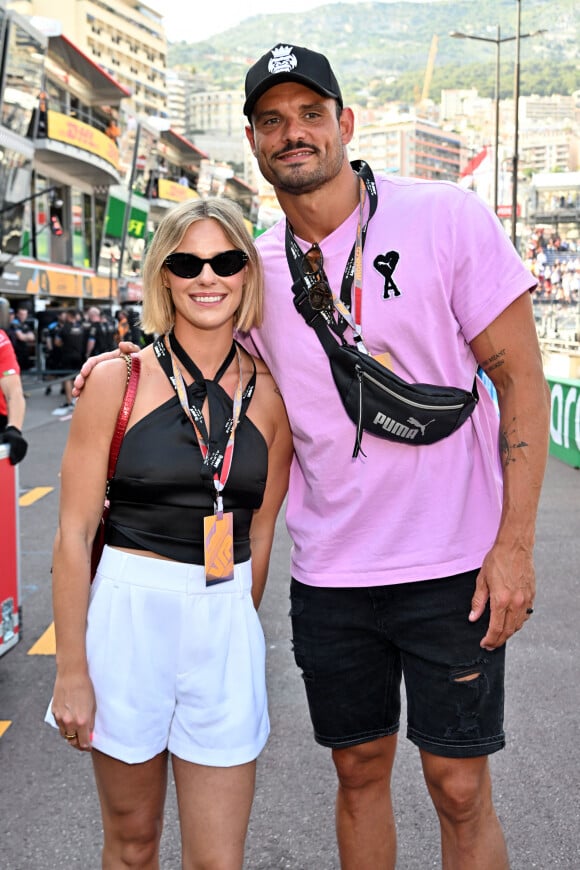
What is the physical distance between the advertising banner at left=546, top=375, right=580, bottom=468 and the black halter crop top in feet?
29.0

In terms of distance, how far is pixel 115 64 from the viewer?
118 m

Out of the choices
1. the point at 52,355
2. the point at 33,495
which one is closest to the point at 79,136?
the point at 52,355

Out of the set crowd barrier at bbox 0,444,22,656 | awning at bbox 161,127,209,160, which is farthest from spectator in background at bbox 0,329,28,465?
awning at bbox 161,127,209,160

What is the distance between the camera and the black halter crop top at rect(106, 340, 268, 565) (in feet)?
7.50

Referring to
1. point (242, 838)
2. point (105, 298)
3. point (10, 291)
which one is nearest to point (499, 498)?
point (242, 838)

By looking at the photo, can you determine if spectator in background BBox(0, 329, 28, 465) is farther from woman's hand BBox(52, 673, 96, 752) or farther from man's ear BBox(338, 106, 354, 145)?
woman's hand BBox(52, 673, 96, 752)

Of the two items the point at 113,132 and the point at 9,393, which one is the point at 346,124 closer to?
→ the point at 9,393

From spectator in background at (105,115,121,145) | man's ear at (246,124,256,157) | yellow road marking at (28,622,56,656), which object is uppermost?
spectator in background at (105,115,121,145)

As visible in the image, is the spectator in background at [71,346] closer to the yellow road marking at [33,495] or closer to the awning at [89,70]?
the yellow road marking at [33,495]

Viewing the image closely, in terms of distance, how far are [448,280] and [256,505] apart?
758 millimetres

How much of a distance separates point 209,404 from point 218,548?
1.21 ft

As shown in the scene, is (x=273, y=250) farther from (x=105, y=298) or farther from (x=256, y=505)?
(x=105, y=298)

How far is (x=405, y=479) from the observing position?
243cm

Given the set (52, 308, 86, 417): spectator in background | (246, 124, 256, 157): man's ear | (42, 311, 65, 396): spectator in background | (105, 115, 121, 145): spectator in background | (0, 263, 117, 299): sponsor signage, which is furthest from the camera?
(105, 115, 121, 145): spectator in background
